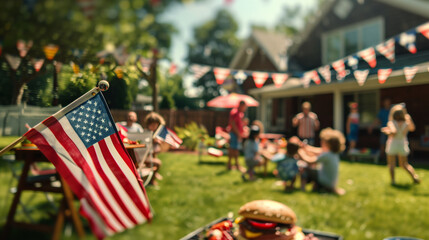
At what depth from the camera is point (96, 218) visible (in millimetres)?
1002

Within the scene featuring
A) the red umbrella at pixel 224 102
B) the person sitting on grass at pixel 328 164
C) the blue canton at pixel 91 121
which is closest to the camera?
the blue canton at pixel 91 121

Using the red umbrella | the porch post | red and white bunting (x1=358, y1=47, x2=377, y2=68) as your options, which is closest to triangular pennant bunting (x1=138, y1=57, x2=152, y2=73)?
Result: the red umbrella

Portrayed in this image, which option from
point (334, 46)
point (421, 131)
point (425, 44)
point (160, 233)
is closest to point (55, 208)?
point (160, 233)

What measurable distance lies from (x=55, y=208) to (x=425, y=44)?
4300 millimetres

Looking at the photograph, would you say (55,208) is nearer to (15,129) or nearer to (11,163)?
(11,163)

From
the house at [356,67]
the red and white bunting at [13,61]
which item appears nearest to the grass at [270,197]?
the red and white bunting at [13,61]

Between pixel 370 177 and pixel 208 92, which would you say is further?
pixel 370 177

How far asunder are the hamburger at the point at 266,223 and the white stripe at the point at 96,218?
1194mm

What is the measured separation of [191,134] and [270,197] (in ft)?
8.56

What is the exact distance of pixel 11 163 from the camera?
1274mm

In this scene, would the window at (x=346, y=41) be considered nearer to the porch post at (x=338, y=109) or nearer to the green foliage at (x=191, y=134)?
the porch post at (x=338, y=109)

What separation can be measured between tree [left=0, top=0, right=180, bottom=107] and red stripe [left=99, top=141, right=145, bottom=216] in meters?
0.39

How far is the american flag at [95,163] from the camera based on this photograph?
1.02 m

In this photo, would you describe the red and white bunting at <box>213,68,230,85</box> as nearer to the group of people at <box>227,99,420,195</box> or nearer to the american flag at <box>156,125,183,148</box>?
the group of people at <box>227,99,420,195</box>
